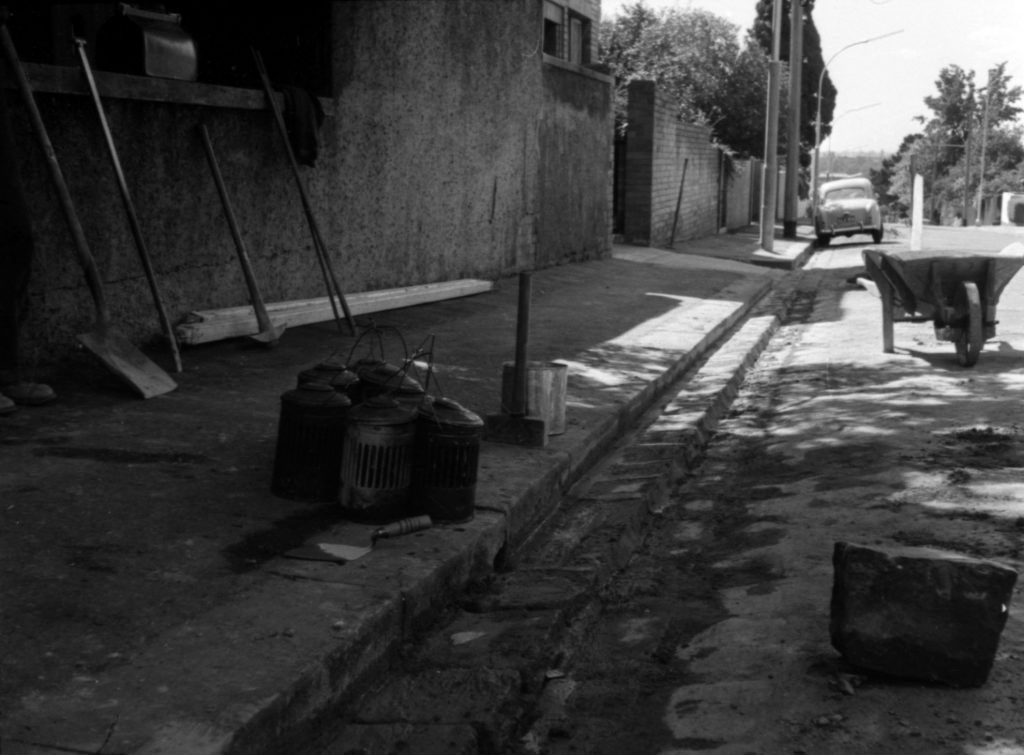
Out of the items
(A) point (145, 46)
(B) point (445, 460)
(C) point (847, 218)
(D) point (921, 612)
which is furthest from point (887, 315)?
(C) point (847, 218)

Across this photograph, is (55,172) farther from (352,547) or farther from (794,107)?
(794,107)

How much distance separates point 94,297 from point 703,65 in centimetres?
3860

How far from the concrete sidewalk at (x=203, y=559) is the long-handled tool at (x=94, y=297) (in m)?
0.11

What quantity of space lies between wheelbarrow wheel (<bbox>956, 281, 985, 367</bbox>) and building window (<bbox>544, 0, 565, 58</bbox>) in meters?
12.8

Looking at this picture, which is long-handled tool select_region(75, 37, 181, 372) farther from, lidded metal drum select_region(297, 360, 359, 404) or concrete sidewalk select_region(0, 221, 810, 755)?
lidded metal drum select_region(297, 360, 359, 404)

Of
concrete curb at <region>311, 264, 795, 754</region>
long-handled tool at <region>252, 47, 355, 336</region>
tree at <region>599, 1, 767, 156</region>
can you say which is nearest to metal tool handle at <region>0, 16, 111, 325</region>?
long-handled tool at <region>252, 47, 355, 336</region>

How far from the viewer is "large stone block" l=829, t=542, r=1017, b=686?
3447 mm

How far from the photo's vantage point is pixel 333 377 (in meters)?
4.88

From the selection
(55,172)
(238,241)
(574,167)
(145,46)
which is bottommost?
(238,241)

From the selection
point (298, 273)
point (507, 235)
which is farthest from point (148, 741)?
point (507, 235)

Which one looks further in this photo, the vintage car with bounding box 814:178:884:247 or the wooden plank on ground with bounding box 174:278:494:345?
the vintage car with bounding box 814:178:884:247

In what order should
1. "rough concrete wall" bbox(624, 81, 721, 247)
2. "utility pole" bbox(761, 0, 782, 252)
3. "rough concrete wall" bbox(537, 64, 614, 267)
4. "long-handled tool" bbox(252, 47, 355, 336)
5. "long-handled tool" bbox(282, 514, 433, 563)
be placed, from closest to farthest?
"long-handled tool" bbox(282, 514, 433, 563) < "long-handled tool" bbox(252, 47, 355, 336) < "rough concrete wall" bbox(537, 64, 614, 267) < "rough concrete wall" bbox(624, 81, 721, 247) < "utility pole" bbox(761, 0, 782, 252)

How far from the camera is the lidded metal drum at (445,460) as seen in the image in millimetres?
4617

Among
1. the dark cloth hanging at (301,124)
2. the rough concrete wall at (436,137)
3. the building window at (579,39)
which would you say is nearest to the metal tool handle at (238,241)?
the dark cloth hanging at (301,124)
